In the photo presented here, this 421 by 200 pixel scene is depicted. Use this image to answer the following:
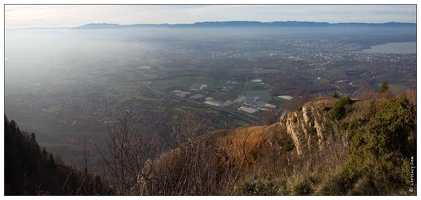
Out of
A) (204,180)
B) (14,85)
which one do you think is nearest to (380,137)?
(204,180)

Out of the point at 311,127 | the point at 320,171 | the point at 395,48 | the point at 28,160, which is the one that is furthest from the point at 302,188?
the point at 395,48

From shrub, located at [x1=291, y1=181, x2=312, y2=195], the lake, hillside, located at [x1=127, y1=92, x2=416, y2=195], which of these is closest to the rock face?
hillside, located at [x1=127, y1=92, x2=416, y2=195]

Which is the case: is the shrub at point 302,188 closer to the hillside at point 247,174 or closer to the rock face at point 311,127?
the hillside at point 247,174

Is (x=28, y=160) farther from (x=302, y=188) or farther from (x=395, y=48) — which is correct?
(x=395, y=48)

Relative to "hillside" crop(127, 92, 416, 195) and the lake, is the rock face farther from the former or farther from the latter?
the lake

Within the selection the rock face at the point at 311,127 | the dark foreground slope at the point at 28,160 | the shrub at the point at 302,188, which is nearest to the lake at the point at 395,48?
the rock face at the point at 311,127
